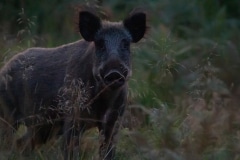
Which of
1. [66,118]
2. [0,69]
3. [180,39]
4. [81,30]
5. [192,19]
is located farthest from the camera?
[192,19]

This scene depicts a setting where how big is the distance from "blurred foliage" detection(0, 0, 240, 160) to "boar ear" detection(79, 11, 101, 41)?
22cm

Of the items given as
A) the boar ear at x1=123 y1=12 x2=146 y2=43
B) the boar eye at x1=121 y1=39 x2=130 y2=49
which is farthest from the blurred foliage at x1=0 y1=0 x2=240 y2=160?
the boar eye at x1=121 y1=39 x2=130 y2=49

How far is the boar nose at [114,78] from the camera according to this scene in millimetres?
8203

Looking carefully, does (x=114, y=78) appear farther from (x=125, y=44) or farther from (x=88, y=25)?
(x=88, y=25)

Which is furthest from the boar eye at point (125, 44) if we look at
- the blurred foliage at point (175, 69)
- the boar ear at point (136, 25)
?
the blurred foliage at point (175, 69)

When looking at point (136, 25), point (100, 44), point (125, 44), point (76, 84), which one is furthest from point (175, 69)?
point (76, 84)

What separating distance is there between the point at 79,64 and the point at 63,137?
75cm

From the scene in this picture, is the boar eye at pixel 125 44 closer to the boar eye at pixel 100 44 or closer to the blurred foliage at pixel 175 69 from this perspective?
the boar eye at pixel 100 44

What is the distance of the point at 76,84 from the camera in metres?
8.49

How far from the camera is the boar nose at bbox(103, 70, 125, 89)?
8203 mm

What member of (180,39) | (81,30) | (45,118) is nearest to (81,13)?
(81,30)

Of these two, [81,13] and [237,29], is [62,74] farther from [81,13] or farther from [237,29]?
[237,29]

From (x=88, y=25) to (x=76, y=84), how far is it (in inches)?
23.9

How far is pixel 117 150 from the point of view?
349 inches
